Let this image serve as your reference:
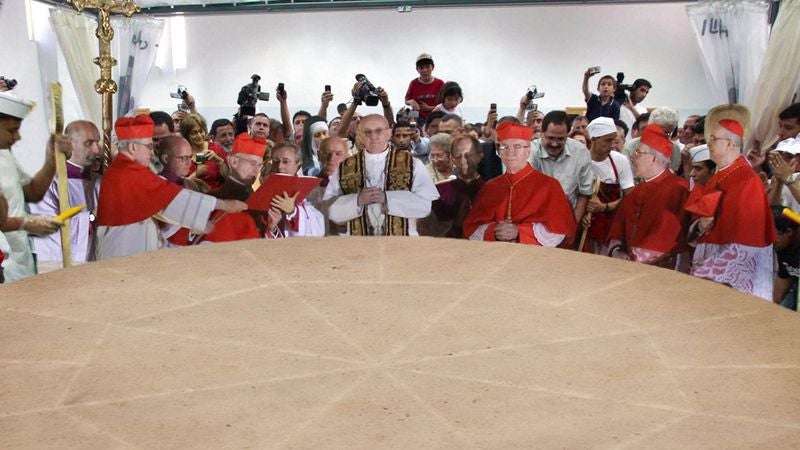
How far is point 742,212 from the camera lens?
393 cm

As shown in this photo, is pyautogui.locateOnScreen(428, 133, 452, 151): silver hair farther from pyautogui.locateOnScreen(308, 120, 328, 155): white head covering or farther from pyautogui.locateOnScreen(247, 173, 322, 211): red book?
pyautogui.locateOnScreen(308, 120, 328, 155): white head covering

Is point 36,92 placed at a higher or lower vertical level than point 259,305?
higher

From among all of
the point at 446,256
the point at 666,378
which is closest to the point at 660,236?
the point at 446,256

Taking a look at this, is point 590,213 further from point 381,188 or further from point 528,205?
point 381,188

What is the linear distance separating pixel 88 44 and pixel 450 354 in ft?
32.7

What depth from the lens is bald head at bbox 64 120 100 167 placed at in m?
4.54

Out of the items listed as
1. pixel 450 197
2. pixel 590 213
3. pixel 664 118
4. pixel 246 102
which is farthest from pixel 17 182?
pixel 664 118

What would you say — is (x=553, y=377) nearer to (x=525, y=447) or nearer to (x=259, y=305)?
(x=525, y=447)

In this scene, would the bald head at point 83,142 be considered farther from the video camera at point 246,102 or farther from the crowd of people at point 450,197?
the video camera at point 246,102

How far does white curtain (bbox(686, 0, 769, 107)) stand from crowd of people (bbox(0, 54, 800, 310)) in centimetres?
363

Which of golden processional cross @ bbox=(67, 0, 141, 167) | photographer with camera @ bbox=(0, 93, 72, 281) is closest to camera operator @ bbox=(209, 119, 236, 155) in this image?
golden processional cross @ bbox=(67, 0, 141, 167)

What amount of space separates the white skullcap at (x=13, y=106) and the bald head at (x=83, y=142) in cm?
49

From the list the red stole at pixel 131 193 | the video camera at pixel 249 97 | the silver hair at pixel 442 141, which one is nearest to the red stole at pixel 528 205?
the silver hair at pixel 442 141

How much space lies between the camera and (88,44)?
416 inches
